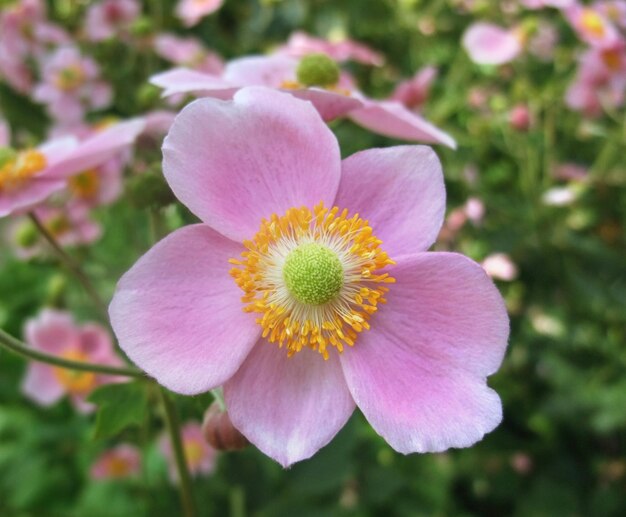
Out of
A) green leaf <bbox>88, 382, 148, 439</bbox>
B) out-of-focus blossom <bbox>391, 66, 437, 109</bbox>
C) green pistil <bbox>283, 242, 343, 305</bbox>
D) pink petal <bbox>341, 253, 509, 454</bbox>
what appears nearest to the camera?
pink petal <bbox>341, 253, 509, 454</bbox>

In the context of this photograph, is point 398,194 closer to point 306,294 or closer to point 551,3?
point 306,294

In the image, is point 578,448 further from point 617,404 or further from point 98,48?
point 98,48

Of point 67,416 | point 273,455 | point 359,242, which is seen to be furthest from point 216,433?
point 67,416

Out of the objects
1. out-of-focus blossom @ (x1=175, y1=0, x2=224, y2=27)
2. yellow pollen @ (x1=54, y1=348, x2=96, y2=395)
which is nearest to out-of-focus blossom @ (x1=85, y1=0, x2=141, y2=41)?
out-of-focus blossom @ (x1=175, y1=0, x2=224, y2=27)

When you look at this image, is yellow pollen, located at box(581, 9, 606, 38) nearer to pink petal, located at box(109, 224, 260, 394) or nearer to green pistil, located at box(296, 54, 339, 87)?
green pistil, located at box(296, 54, 339, 87)

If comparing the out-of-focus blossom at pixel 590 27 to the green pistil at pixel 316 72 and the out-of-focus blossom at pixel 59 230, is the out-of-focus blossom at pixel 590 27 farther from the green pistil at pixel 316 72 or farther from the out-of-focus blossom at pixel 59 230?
the out-of-focus blossom at pixel 59 230

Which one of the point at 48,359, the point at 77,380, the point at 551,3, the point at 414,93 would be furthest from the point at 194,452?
the point at 551,3
